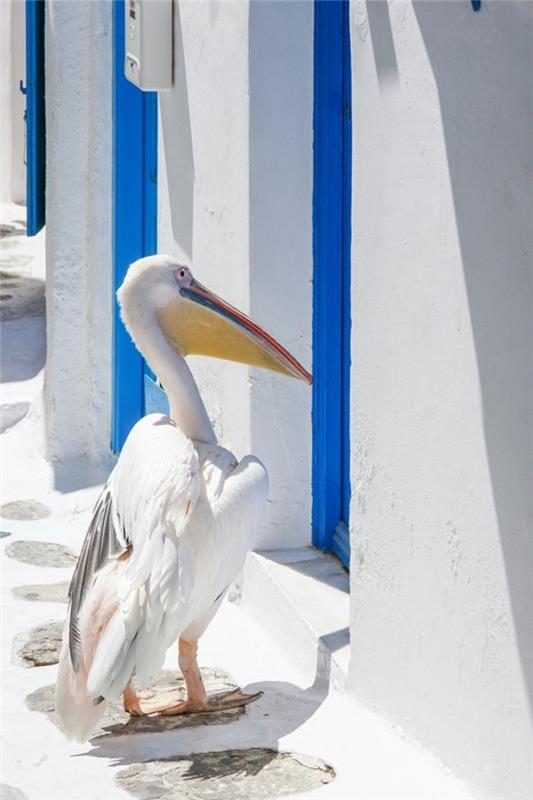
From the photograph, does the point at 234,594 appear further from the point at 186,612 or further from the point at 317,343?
the point at 186,612

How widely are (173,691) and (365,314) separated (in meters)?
1.33

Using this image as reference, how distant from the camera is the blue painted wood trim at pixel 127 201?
23.1 feet

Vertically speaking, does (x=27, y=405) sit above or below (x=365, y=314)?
below

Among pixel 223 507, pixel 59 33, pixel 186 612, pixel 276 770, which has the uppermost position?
pixel 59 33

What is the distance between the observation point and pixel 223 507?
13.9 feet

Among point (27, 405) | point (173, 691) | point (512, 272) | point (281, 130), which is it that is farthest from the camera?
point (27, 405)

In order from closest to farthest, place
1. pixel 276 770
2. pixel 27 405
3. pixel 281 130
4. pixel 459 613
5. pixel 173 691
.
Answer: pixel 459 613, pixel 276 770, pixel 173 691, pixel 281 130, pixel 27 405

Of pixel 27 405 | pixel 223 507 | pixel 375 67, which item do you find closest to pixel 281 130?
pixel 375 67

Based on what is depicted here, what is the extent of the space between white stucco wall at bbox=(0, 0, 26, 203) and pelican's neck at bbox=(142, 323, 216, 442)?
310 inches

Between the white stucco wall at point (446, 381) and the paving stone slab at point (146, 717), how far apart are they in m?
0.44

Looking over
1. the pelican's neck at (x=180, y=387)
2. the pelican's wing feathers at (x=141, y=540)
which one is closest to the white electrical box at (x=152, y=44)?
the pelican's neck at (x=180, y=387)

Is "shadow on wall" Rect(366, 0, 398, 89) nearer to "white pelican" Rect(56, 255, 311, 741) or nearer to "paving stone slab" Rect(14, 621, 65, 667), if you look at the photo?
→ "white pelican" Rect(56, 255, 311, 741)

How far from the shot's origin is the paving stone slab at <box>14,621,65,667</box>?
4973 millimetres

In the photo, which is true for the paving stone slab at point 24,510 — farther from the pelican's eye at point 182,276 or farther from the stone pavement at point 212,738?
the pelican's eye at point 182,276
